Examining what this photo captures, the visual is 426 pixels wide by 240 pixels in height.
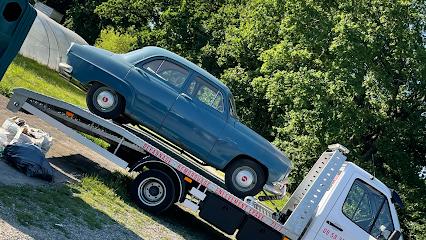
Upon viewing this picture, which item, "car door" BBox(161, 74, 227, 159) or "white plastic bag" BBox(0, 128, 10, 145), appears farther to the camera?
"car door" BBox(161, 74, 227, 159)

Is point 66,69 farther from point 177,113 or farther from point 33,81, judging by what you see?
point 33,81

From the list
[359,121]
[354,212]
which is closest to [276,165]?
[354,212]

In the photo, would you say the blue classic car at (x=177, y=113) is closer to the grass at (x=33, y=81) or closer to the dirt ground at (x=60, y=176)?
the dirt ground at (x=60, y=176)

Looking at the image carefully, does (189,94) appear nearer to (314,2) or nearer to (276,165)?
(276,165)

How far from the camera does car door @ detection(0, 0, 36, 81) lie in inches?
223

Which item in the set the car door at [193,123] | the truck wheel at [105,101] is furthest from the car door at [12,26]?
the car door at [193,123]

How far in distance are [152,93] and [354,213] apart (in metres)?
4.03

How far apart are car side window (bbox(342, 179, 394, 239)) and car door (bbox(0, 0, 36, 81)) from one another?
5513mm

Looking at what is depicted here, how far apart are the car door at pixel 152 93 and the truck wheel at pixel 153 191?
3.06ft

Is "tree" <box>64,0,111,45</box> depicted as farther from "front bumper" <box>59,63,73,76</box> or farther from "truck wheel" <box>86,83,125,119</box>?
"truck wheel" <box>86,83,125,119</box>

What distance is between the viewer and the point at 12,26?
5723 millimetres

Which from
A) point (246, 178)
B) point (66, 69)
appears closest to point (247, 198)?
point (246, 178)

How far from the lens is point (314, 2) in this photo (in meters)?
22.7

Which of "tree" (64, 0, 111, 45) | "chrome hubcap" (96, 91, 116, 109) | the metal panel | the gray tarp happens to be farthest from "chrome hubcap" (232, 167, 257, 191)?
"tree" (64, 0, 111, 45)
